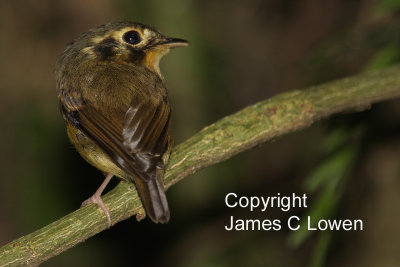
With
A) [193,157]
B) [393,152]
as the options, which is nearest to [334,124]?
[393,152]

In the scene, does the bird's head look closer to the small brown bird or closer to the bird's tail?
the small brown bird

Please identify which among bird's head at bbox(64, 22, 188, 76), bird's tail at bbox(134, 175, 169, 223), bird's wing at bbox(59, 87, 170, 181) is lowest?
bird's tail at bbox(134, 175, 169, 223)

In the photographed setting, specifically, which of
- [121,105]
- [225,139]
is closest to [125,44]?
[121,105]

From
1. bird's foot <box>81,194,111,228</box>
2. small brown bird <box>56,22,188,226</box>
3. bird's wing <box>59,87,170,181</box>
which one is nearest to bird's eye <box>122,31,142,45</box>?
small brown bird <box>56,22,188,226</box>

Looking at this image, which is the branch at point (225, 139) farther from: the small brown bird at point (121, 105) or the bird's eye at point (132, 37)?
the bird's eye at point (132, 37)

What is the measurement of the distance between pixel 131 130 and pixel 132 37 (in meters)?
1.17

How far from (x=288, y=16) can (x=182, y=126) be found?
9.11ft

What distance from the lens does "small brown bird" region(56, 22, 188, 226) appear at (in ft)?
13.0

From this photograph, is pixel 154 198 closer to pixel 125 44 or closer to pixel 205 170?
pixel 125 44

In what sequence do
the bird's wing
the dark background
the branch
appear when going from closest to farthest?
the branch → the bird's wing → the dark background

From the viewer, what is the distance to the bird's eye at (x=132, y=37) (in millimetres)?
4984

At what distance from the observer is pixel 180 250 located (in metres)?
7.12

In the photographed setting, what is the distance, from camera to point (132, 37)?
5004 millimetres

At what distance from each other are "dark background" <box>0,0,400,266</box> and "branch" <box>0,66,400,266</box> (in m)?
0.36
